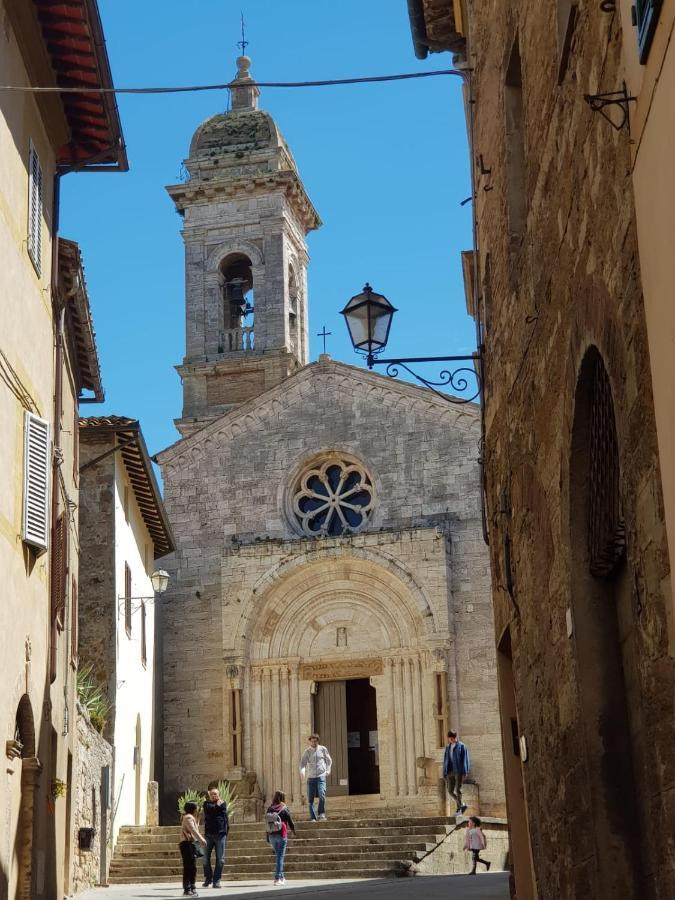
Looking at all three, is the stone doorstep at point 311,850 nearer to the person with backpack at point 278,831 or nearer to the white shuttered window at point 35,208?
the person with backpack at point 278,831

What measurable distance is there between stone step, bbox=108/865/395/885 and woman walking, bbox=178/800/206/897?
256 centimetres

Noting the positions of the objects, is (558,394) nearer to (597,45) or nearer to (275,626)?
(597,45)

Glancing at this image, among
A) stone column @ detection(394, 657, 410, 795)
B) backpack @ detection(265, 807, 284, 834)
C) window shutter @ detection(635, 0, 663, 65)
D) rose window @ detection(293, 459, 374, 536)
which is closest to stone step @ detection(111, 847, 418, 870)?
backpack @ detection(265, 807, 284, 834)

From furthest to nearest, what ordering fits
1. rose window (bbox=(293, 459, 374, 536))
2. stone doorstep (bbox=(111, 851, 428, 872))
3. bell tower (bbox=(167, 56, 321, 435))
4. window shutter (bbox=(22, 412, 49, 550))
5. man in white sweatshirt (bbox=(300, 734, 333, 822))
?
bell tower (bbox=(167, 56, 321, 435)), rose window (bbox=(293, 459, 374, 536)), man in white sweatshirt (bbox=(300, 734, 333, 822)), stone doorstep (bbox=(111, 851, 428, 872)), window shutter (bbox=(22, 412, 49, 550))

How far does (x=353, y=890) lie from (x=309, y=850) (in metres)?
5.48

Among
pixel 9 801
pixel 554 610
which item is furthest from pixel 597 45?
pixel 9 801

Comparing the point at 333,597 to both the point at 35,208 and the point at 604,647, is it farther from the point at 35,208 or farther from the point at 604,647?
the point at 604,647

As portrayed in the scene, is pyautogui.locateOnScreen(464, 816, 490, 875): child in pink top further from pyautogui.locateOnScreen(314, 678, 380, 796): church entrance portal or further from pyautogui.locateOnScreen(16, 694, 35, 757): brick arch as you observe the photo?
pyautogui.locateOnScreen(16, 694, 35, 757): brick arch

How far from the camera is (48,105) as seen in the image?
14258 millimetres

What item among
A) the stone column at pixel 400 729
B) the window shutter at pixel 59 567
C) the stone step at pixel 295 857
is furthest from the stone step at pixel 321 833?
the window shutter at pixel 59 567

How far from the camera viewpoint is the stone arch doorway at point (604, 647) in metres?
6.82

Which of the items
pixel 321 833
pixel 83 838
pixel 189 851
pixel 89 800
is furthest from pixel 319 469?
pixel 189 851

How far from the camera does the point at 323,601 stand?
29484mm

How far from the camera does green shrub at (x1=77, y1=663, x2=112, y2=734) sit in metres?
21.0
